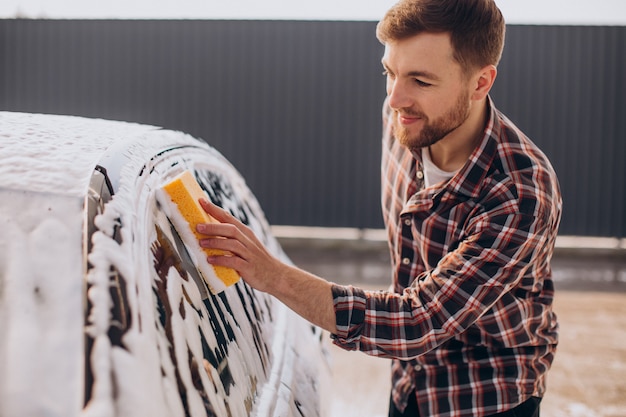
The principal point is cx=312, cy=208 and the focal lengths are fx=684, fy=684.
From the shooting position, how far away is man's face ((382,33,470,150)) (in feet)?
5.98

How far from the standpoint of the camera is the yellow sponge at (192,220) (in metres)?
1.33

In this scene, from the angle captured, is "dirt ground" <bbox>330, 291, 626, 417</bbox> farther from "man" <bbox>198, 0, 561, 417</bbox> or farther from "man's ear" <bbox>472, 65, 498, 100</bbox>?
"man's ear" <bbox>472, 65, 498, 100</bbox>

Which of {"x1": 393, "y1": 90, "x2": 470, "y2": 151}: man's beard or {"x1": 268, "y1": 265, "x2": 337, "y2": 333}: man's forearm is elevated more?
{"x1": 393, "y1": 90, "x2": 470, "y2": 151}: man's beard

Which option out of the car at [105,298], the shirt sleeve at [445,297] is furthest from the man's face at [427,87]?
the car at [105,298]

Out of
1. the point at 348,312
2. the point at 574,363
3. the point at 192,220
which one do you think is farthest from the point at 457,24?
the point at 574,363

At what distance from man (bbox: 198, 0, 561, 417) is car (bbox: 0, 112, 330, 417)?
0.25m

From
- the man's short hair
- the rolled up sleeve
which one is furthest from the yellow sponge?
the man's short hair

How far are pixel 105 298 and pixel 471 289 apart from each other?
3.24 feet

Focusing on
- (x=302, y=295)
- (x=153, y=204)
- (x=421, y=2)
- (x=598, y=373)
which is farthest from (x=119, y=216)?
(x=598, y=373)

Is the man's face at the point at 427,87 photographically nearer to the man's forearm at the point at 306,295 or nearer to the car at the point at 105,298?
the man's forearm at the point at 306,295

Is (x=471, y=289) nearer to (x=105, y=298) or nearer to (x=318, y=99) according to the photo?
(x=105, y=298)

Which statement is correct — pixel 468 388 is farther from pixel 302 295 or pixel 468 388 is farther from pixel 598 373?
pixel 598 373

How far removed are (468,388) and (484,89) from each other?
84cm

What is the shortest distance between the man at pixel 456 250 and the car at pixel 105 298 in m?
0.25
